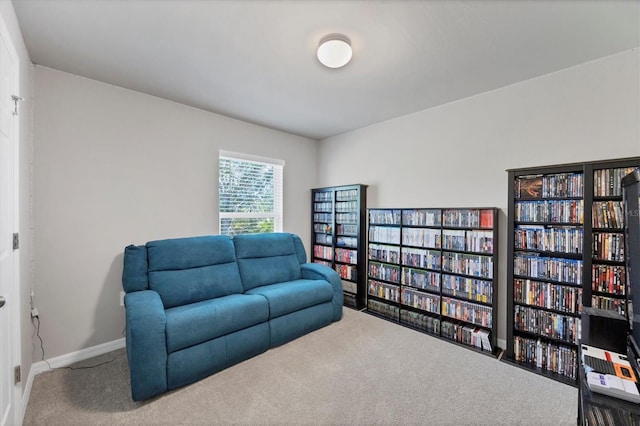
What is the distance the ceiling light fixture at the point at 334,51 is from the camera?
1874mm

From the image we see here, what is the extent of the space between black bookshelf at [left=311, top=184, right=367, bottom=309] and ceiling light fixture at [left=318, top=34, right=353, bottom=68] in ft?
6.11

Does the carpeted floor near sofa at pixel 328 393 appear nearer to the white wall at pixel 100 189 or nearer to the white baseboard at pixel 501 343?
the white baseboard at pixel 501 343

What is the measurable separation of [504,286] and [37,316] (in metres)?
4.14

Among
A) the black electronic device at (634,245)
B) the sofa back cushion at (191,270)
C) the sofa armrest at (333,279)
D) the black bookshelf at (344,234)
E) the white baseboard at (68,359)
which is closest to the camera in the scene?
the black electronic device at (634,245)

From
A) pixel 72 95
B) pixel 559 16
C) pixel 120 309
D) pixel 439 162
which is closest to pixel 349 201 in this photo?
→ pixel 439 162

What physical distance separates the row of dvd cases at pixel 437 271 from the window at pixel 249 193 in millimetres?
1453

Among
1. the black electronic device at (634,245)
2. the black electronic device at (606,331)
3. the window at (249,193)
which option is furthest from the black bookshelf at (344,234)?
the black electronic device at (634,245)

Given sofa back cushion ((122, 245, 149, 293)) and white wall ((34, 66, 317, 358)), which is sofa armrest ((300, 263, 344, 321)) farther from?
sofa back cushion ((122, 245, 149, 293))

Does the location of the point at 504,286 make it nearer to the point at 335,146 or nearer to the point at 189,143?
the point at 335,146

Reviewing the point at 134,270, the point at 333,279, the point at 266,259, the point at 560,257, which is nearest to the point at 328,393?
the point at 333,279

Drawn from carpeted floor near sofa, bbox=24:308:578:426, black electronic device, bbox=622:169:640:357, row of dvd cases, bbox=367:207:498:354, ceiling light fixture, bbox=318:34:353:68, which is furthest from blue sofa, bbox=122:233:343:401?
black electronic device, bbox=622:169:640:357

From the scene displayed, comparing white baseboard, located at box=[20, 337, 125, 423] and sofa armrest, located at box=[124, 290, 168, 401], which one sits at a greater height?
sofa armrest, located at box=[124, 290, 168, 401]

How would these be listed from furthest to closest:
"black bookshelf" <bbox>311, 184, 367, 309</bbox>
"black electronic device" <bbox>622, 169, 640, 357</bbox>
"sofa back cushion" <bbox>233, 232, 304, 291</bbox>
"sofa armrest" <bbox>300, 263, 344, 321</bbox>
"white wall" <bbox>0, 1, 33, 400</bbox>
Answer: "black bookshelf" <bbox>311, 184, 367, 309</bbox> < "sofa armrest" <bbox>300, 263, 344, 321</bbox> < "sofa back cushion" <bbox>233, 232, 304, 291</bbox> < "white wall" <bbox>0, 1, 33, 400</bbox> < "black electronic device" <bbox>622, 169, 640, 357</bbox>

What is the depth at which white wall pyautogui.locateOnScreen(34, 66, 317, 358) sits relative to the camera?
2316mm
